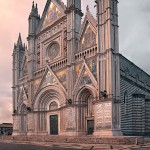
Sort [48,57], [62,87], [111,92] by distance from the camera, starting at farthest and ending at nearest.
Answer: [48,57] → [62,87] → [111,92]

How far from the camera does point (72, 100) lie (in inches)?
1571

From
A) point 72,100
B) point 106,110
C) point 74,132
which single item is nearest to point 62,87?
point 72,100

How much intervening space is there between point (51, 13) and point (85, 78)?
59.1 ft

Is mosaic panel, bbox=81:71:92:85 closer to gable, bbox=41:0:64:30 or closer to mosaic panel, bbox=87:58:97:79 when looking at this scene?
mosaic panel, bbox=87:58:97:79

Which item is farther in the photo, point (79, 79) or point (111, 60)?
point (79, 79)

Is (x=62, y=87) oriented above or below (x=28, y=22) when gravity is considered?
below

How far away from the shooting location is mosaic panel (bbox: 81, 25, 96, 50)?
130ft

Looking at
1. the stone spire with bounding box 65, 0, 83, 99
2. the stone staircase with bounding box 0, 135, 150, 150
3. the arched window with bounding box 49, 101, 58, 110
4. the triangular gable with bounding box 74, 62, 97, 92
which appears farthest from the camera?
the arched window with bounding box 49, 101, 58, 110

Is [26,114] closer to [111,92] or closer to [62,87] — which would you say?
[62,87]

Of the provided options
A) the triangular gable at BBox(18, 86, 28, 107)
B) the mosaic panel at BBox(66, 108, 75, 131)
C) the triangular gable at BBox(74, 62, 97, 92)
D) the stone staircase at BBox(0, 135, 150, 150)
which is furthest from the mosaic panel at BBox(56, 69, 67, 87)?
the stone staircase at BBox(0, 135, 150, 150)

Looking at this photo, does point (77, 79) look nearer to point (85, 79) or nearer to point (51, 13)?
point (85, 79)

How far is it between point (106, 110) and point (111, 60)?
673 cm

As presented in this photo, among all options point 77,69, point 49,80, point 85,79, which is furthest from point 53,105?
point 85,79

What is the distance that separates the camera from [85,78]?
3881 cm
